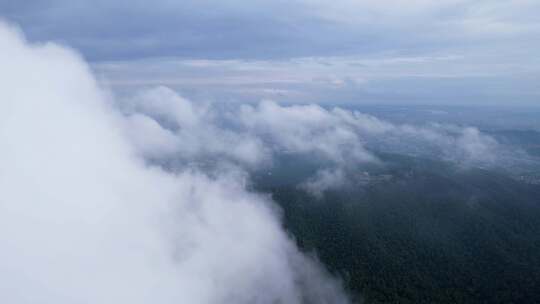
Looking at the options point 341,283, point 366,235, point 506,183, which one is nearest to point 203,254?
point 341,283

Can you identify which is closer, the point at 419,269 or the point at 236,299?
the point at 236,299

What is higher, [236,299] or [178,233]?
[178,233]

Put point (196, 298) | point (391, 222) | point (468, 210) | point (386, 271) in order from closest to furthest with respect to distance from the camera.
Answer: point (196, 298) < point (386, 271) < point (391, 222) < point (468, 210)

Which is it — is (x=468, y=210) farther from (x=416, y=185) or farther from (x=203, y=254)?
(x=203, y=254)

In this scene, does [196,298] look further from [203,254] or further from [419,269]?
[419,269]

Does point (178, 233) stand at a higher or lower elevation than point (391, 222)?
higher

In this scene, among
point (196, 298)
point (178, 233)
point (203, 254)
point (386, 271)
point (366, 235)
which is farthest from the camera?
point (366, 235)

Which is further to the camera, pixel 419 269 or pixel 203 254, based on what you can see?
pixel 419 269

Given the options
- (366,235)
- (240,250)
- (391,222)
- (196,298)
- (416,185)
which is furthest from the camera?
(416,185)

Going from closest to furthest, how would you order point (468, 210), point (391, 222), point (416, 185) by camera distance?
point (391, 222) < point (468, 210) < point (416, 185)


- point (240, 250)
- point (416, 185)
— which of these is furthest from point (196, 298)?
point (416, 185)
